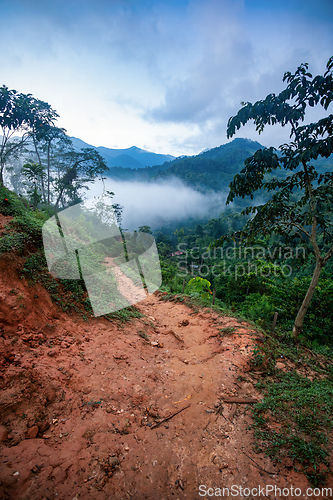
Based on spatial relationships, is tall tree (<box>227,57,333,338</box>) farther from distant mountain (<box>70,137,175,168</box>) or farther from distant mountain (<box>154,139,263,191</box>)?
distant mountain (<box>70,137,175,168</box>)

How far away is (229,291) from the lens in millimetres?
18984

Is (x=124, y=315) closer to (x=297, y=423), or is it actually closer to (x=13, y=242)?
(x=13, y=242)

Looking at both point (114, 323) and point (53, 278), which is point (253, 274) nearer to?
point (114, 323)

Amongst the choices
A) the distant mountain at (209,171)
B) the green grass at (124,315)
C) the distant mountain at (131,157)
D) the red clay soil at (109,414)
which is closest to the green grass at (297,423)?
the red clay soil at (109,414)

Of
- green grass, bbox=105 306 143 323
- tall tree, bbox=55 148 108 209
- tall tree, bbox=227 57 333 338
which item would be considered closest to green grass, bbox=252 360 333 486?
tall tree, bbox=227 57 333 338

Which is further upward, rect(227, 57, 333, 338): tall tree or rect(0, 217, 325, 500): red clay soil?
rect(227, 57, 333, 338): tall tree

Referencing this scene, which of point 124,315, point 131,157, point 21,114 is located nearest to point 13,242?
point 124,315

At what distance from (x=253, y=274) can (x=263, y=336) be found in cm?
1116

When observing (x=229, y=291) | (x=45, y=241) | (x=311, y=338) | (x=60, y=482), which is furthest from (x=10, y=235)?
(x=229, y=291)

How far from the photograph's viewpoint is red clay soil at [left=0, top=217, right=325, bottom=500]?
2.36 metres

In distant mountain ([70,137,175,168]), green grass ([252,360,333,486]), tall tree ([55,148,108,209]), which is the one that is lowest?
green grass ([252,360,333,486])

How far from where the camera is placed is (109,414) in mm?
3252

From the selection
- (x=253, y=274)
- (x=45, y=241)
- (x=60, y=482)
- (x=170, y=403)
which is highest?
(x=45, y=241)

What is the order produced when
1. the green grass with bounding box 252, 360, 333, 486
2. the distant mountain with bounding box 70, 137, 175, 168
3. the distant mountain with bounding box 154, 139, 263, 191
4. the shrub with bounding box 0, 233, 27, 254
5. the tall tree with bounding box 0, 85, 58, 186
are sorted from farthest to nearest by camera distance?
the distant mountain with bounding box 70, 137, 175, 168 → the distant mountain with bounding box 154, 139, 263, 191 → the tall tree with bounding box 0, 85, 58, 186 → the shrub with bounding box 0, 233, 27, 254 → the green grass with bounding box 252, 360, 333, 486
